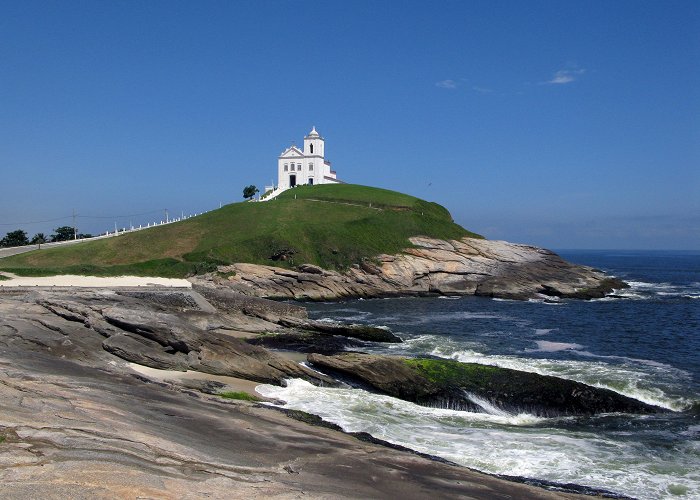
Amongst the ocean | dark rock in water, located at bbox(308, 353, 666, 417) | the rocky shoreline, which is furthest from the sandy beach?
dark rock in water, located at bbox(308, 353, 666, 417)

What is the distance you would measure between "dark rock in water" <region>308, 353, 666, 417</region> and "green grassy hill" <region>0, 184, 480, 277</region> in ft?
124

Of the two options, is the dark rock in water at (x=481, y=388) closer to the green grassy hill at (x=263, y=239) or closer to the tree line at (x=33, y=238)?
the green grassy hill at (x=263, y=239)

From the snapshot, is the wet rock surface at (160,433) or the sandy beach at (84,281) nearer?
the wet rock surface at (160,433)

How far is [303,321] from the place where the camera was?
4394 centimetres

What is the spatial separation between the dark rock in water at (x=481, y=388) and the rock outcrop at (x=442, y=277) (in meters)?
39.7

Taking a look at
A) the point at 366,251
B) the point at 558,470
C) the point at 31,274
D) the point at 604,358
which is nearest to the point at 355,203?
the point at 366,251

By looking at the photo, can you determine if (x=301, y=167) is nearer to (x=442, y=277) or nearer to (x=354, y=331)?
(x=442, y=277)

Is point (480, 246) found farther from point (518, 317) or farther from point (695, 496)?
point (695, 496)

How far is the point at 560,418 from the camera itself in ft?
83.5

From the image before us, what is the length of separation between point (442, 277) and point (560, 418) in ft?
181

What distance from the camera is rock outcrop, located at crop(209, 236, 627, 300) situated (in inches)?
2776

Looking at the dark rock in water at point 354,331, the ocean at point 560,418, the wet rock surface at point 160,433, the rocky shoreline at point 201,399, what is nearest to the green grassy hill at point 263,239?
the ocean at point 560,418

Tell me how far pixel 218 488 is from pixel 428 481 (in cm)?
573

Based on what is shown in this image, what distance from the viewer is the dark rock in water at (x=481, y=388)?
2636cm
